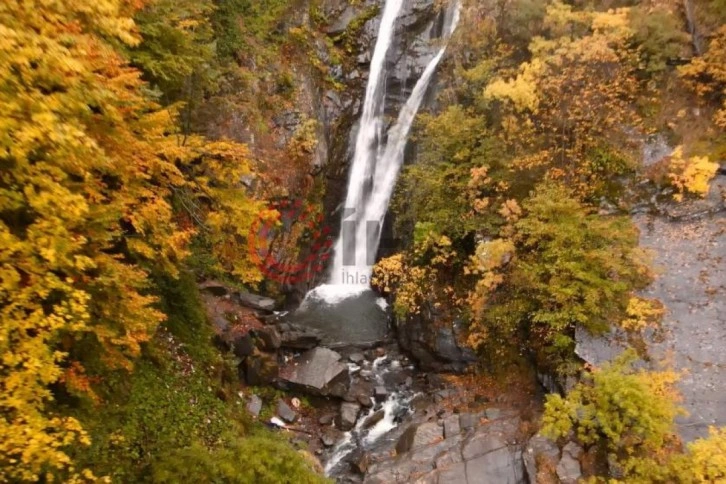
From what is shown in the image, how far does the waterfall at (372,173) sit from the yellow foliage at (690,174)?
897 cm

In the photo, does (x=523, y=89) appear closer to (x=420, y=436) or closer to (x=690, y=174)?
(x=690, y=174)

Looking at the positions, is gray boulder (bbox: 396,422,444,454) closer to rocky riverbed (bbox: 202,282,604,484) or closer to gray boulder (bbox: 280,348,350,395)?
rocky riverbed (bbox: 202,282,604,484)

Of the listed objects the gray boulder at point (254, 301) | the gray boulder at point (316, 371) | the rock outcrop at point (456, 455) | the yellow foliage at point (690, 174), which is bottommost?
A: the rock outcrop at point (456, 455)

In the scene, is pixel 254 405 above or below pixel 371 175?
→ below

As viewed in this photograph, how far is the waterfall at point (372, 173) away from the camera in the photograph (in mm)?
17656

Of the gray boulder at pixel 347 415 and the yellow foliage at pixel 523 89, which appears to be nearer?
the yellow foliage at pixel 523 89

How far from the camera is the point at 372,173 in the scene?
59.4 feet

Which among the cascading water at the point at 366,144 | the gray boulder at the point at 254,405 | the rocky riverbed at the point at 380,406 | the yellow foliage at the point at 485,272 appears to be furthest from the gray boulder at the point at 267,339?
the yellow foliage at the point at 485,272

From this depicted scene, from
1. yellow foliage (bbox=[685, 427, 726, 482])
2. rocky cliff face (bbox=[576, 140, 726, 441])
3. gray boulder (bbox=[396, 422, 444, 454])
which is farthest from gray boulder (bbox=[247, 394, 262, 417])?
yellow foliage (bbox=[685, 427, 726, 482])

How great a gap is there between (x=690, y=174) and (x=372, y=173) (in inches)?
413

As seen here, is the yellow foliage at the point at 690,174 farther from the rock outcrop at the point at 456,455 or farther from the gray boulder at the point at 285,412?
the gray boulder at the point at 285,412

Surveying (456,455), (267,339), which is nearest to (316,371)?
(267,339)

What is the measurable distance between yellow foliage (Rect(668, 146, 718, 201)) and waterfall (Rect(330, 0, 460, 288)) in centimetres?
897

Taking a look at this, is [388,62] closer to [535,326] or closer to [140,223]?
[535,326]
